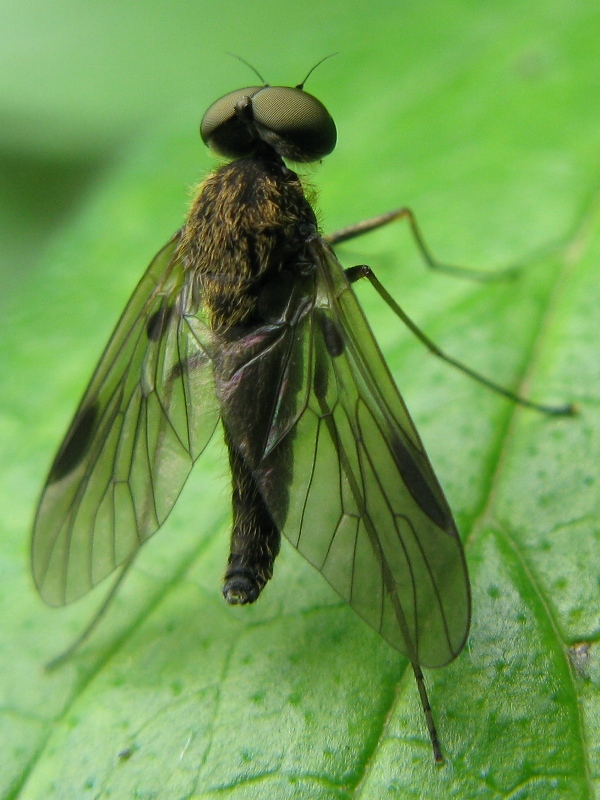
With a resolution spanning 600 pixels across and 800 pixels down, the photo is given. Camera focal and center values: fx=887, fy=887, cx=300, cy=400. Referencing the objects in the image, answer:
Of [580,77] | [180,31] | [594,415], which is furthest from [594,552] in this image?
[180,31]

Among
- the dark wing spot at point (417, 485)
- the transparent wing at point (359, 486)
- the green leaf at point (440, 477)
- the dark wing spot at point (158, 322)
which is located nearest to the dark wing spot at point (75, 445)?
the dark wing spot at point (158, 322)

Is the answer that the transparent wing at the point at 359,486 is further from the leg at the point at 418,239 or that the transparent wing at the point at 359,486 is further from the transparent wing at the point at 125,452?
the leg at the point at 418,239

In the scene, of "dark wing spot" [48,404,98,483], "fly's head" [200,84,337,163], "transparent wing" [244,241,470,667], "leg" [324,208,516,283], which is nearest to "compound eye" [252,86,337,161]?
"fly's head" [200,84,337,163]

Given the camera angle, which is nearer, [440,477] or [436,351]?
[440,477]

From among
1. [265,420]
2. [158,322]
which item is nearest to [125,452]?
[158,322]

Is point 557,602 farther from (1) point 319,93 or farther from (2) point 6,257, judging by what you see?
(2) point 6,257

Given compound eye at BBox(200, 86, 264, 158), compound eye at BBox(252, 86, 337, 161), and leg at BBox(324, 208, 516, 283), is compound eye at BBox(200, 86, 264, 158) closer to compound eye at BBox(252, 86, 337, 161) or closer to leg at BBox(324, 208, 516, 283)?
compound eye at BBox(252, 86, 337, 161)

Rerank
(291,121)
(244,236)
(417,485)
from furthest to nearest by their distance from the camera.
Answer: (291,121), (244,236), (417,485)

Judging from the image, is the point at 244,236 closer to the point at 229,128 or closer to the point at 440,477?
the point at 229,128
